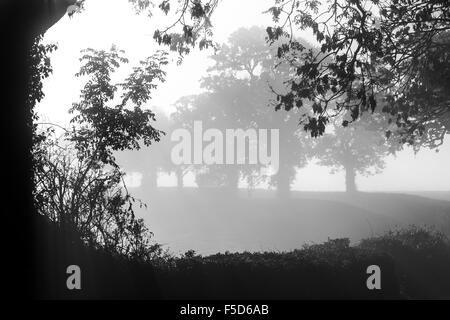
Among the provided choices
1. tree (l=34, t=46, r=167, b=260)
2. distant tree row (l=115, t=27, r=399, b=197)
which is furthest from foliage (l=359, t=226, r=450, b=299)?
distant tree row (l=115, t=27, r=399, b=197)

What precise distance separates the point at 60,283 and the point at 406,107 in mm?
11709

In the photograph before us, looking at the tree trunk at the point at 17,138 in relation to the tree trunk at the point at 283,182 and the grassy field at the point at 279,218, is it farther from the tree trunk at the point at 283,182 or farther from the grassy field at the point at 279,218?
the tree trunk at the point at 283,182

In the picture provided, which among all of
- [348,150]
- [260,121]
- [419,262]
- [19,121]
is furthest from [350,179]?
[19,121]

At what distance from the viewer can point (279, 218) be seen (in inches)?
1565

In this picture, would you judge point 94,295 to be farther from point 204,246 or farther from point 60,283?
point 204,246

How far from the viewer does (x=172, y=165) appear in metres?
57.6

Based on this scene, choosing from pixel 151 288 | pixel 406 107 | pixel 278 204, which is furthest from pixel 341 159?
pixel 151 288

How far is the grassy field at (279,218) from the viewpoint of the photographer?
3362cm

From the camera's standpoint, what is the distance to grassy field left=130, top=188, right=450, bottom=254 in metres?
33.6

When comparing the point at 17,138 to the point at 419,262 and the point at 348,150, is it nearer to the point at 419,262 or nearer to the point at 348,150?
the point at 419,262

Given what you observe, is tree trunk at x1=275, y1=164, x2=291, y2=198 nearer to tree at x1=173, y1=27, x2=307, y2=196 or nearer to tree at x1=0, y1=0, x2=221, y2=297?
tree at x1=173, y1=27, x2=307, y2=196

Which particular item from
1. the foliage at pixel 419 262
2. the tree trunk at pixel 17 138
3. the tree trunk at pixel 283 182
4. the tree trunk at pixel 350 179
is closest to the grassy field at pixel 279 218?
the tree trunk at pixel 350 179

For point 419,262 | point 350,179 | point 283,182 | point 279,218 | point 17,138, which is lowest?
point 279,218
